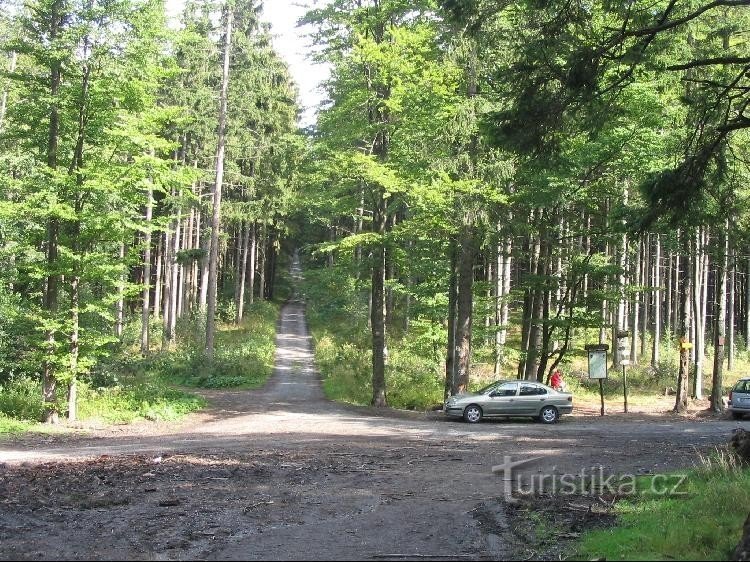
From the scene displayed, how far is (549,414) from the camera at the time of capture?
75.2 feet

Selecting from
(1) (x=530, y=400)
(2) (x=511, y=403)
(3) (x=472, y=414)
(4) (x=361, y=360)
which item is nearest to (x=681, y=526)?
(3) (x=472, y=414)

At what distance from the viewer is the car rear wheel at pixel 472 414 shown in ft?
72.9

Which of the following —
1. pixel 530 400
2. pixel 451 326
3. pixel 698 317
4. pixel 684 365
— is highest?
pixel 698 317

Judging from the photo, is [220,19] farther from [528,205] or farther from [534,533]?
[534,533]

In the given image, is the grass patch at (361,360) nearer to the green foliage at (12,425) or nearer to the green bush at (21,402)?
the green bush at (21,402)

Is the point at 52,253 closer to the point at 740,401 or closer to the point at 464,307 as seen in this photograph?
the point at 464,307

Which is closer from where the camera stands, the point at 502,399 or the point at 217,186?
the point at 502,399

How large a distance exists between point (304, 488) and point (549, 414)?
571 inches

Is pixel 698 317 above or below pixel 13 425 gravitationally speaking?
above

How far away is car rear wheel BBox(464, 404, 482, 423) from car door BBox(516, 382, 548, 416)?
153cm

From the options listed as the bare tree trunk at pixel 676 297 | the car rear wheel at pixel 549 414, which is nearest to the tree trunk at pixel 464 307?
the car rear wheel at pixel 549 414

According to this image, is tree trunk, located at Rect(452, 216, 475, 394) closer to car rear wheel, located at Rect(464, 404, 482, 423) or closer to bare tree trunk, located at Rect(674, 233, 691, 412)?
car rear wheel, located at Rect(464, 404, 482, 423)

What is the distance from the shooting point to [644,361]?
129 feet

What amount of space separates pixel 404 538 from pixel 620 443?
10.6 meters
